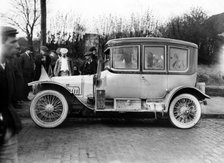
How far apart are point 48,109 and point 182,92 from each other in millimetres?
2958

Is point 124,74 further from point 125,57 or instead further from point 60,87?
point 60,87

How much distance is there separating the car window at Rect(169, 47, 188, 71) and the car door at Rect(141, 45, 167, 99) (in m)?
0.17

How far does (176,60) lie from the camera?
869 centimetres

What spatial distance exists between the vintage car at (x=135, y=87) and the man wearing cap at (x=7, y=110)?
16.0 ft

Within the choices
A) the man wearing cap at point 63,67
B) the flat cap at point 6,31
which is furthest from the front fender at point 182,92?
the flat cap at point 6,31

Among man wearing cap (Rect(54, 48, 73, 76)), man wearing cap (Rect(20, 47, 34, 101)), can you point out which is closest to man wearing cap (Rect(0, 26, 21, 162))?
man wearing cap (Rect(54, 48, 73, 76))

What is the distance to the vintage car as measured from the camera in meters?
Answer: 8.35

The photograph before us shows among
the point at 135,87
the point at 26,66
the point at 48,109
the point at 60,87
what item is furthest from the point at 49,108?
the point at 26,66

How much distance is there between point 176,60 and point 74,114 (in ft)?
8.64

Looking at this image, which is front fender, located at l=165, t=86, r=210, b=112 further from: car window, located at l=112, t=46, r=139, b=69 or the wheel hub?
the wheel hub

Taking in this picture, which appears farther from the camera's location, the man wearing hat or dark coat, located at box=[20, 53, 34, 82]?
dark coat, located at box=[20, 53, 34, 82]

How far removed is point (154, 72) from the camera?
334 inches

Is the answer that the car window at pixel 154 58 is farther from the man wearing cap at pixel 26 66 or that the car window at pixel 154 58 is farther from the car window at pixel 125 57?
the man wearing cap at pixel 26 66

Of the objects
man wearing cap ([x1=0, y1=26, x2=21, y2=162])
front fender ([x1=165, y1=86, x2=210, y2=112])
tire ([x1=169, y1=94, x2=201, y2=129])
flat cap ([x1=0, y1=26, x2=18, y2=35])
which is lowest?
tire ([x1=169, y1=94, x2=201, y2=129])
